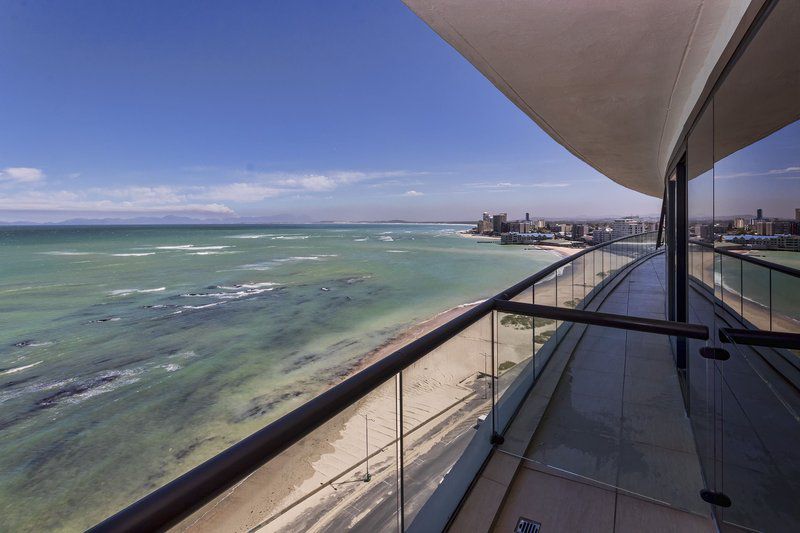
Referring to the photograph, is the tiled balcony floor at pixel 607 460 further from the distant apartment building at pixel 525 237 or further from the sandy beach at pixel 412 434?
the distant apartment building at pixel 525 237

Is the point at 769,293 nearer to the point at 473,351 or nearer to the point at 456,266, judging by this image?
the point at 473,351

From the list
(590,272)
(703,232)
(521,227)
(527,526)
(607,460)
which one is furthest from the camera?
(521,227)

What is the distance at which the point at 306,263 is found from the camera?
37.6 meters

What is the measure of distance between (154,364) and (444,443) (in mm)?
14544

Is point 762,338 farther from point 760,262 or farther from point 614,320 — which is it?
point 614,320

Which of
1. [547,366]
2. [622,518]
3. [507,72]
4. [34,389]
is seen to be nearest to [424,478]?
[622,518]

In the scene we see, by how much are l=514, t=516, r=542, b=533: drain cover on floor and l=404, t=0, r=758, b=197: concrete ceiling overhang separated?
2.24 metres

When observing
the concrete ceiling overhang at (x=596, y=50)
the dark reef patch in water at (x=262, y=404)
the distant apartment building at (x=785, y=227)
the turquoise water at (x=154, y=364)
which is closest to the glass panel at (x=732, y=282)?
the distant apartment building at (x=785, y=227)

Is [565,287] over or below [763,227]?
below

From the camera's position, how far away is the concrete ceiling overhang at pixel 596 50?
1616 mm

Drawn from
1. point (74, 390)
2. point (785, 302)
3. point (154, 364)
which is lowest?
point (74, 390)

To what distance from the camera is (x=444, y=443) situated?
2.56m

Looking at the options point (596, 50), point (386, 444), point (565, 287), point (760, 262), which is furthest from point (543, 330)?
point (386, 444)

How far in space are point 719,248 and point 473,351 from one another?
57.5 inches
